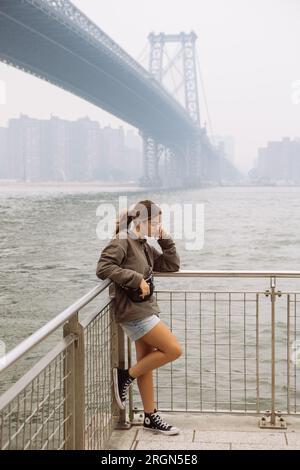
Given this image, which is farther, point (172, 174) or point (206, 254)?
point (172, 174)

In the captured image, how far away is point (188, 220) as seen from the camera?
36.7 m

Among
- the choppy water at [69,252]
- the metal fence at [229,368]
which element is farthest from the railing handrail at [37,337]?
the choppy water at [69,252]

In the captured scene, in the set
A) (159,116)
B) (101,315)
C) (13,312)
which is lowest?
(13,312)

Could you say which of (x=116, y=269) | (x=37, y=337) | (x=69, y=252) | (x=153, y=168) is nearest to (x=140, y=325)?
(x=116, y=269)

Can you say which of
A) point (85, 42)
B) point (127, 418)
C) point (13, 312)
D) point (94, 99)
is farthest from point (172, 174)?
point (127, 418)

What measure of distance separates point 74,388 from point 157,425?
968mm

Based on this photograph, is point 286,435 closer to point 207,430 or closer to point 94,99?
point 207,430

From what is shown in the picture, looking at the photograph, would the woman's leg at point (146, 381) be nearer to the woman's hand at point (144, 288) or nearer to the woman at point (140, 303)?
the woman at point (140, 303)

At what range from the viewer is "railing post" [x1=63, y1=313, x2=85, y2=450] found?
8.99 ft

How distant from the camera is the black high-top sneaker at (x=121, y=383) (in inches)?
141

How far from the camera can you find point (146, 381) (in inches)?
143
